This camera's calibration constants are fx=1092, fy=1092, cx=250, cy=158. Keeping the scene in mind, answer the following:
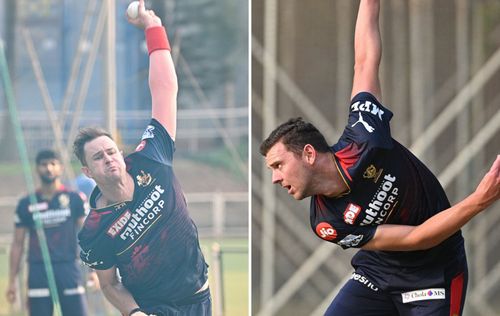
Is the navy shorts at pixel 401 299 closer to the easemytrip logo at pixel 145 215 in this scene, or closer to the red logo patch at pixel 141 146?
the easemytrip logo at pixel 145 215

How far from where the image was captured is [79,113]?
6.33m

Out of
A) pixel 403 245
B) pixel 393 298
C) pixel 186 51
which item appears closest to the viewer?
pixel 403 245

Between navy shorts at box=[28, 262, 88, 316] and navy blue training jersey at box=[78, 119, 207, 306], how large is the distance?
0.62 feet

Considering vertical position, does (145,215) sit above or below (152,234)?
above

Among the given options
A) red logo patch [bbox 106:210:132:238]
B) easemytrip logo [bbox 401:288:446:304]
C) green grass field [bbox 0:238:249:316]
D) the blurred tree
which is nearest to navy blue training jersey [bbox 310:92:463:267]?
easemytrip logo [bbox 401:288:446:304]

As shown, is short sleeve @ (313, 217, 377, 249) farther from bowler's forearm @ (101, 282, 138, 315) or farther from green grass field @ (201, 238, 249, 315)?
bowler's forearm @ (101, 282, 138, 315)

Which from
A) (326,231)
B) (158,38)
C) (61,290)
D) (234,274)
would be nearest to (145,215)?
(234,274)

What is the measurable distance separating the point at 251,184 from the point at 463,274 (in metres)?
1.86

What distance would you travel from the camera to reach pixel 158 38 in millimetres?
6191

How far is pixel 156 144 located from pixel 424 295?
2167mm

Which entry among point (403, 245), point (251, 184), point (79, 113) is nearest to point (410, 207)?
point (403, 245)

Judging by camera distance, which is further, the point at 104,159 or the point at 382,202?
the point at 104,159

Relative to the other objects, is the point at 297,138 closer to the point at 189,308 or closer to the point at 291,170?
the point at 291,170

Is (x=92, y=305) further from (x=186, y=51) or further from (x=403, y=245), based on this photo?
(x=403, y=245)
